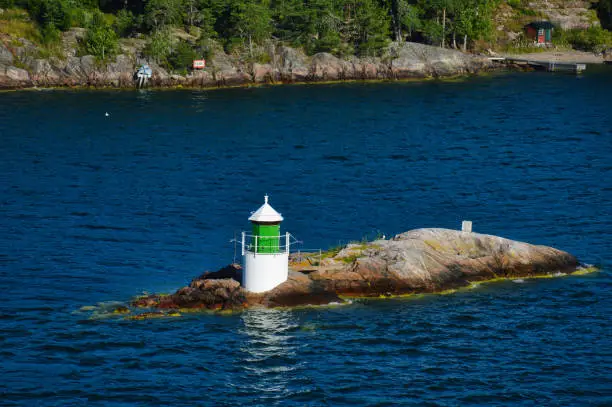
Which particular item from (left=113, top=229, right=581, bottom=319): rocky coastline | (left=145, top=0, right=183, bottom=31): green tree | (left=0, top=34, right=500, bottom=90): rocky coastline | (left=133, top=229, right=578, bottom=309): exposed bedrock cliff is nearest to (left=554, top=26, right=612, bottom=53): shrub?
(left=0, top=34, right=500, bottom=90): rocky coastline

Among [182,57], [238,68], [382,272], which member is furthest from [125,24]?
[382,272]

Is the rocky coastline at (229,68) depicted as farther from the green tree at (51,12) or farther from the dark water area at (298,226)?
the dark water area at (298,226)

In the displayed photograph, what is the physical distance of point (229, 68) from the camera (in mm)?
135875

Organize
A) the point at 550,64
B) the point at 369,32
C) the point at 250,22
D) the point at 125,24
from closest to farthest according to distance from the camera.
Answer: the point at 125,24 → the point at 250,22 → the point at 369,32 → the point at 550,64

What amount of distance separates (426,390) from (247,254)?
39.0 feet

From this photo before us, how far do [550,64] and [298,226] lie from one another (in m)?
92.6

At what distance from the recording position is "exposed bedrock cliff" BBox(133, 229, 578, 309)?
177 ft

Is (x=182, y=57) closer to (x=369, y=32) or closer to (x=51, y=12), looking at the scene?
(x=51, y=12)

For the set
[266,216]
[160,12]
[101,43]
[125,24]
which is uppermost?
[160,12]

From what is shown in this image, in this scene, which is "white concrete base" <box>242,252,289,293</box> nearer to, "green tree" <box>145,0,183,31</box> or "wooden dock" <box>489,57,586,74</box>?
"green tree" <box>145,0,183,31</box>

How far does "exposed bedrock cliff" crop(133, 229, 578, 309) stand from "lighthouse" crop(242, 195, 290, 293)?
1.84 feet

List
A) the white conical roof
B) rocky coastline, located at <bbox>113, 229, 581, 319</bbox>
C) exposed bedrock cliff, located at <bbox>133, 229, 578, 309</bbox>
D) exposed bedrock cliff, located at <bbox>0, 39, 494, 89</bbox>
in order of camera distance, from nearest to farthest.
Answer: the white conical roof → rocky coastline, located at <bbox>113, 229, 581, 319</bbox> → exposed bedrock cliff, located at <bbox>133, 229, 578, 309</bbox> → exposed bedrock cliff, located at <bbox>0, 39, 494, 89</bbox>

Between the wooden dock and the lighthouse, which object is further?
the wooden dock

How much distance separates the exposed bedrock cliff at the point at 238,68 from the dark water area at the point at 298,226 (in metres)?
3.60
